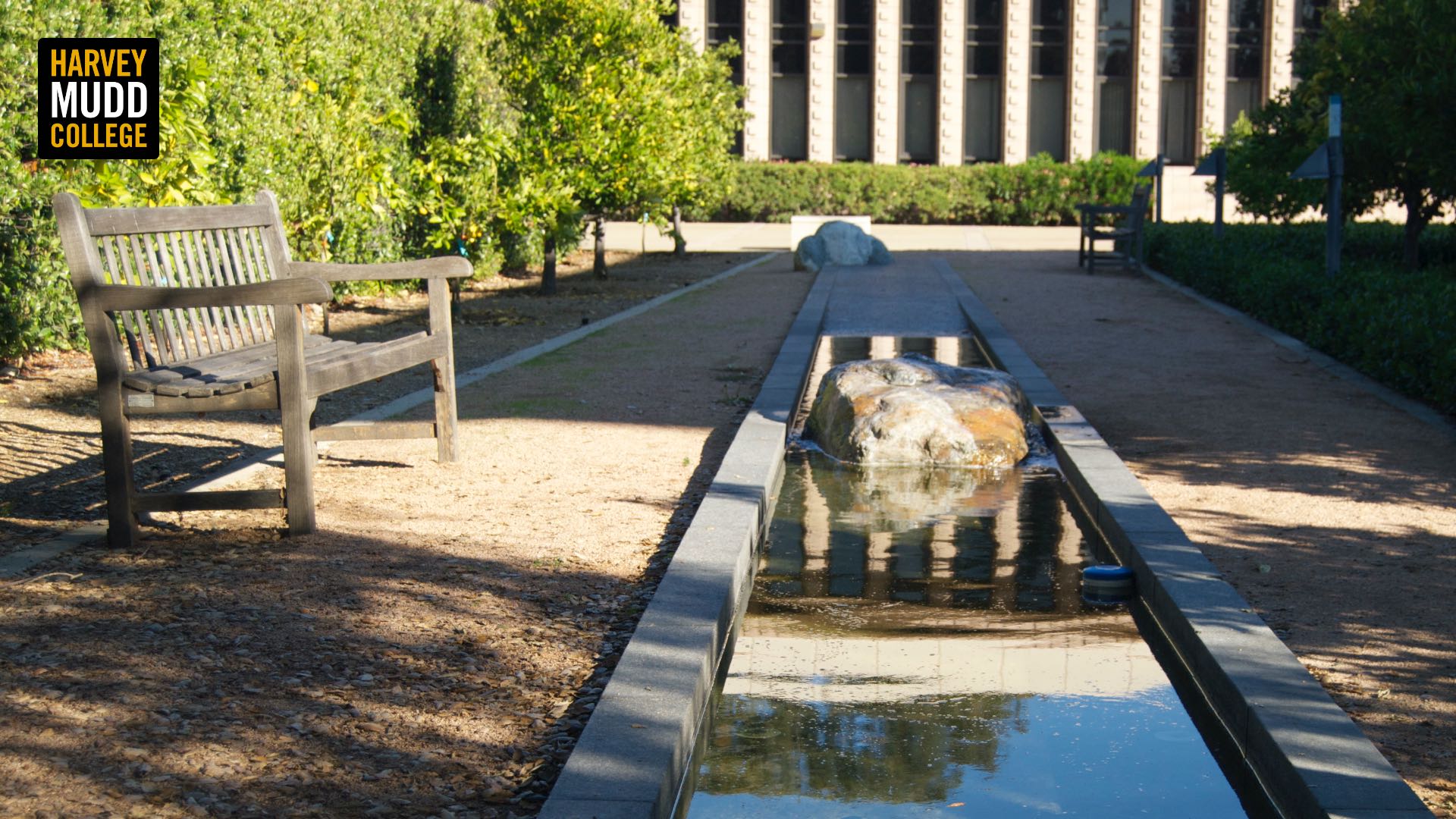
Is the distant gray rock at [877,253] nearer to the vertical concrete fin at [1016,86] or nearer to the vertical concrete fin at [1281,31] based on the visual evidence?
the vertical concrete fin at [1016,86]

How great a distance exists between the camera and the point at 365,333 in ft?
40.0

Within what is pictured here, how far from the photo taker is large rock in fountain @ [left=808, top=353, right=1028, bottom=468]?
714 cm

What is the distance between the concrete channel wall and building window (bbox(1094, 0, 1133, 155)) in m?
32.6

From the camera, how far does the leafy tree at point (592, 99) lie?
1480cm

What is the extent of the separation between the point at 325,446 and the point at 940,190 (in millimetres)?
28685

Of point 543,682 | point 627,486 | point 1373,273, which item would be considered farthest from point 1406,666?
point 1373,273

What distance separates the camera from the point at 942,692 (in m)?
3.99

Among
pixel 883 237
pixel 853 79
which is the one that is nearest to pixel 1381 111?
pixel 883 237

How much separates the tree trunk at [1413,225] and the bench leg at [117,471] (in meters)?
14.1

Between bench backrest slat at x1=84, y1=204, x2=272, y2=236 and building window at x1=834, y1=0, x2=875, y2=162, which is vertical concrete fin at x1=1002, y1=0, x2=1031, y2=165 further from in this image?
bench backrest slat at x1=84, y1=204, x2=272, y2=236

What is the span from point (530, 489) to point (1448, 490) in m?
4.09

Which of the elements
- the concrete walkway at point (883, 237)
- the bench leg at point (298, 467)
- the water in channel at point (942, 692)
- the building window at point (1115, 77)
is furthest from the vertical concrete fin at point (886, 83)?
the bench leg at point (298, 467)

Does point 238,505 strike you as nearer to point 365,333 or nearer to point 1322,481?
point 1322,481

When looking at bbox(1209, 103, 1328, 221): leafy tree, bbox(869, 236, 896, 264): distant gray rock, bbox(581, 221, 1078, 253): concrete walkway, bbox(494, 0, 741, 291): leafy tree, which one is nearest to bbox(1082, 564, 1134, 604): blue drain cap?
bbox(494, 0, 741, 291): leafy tree
